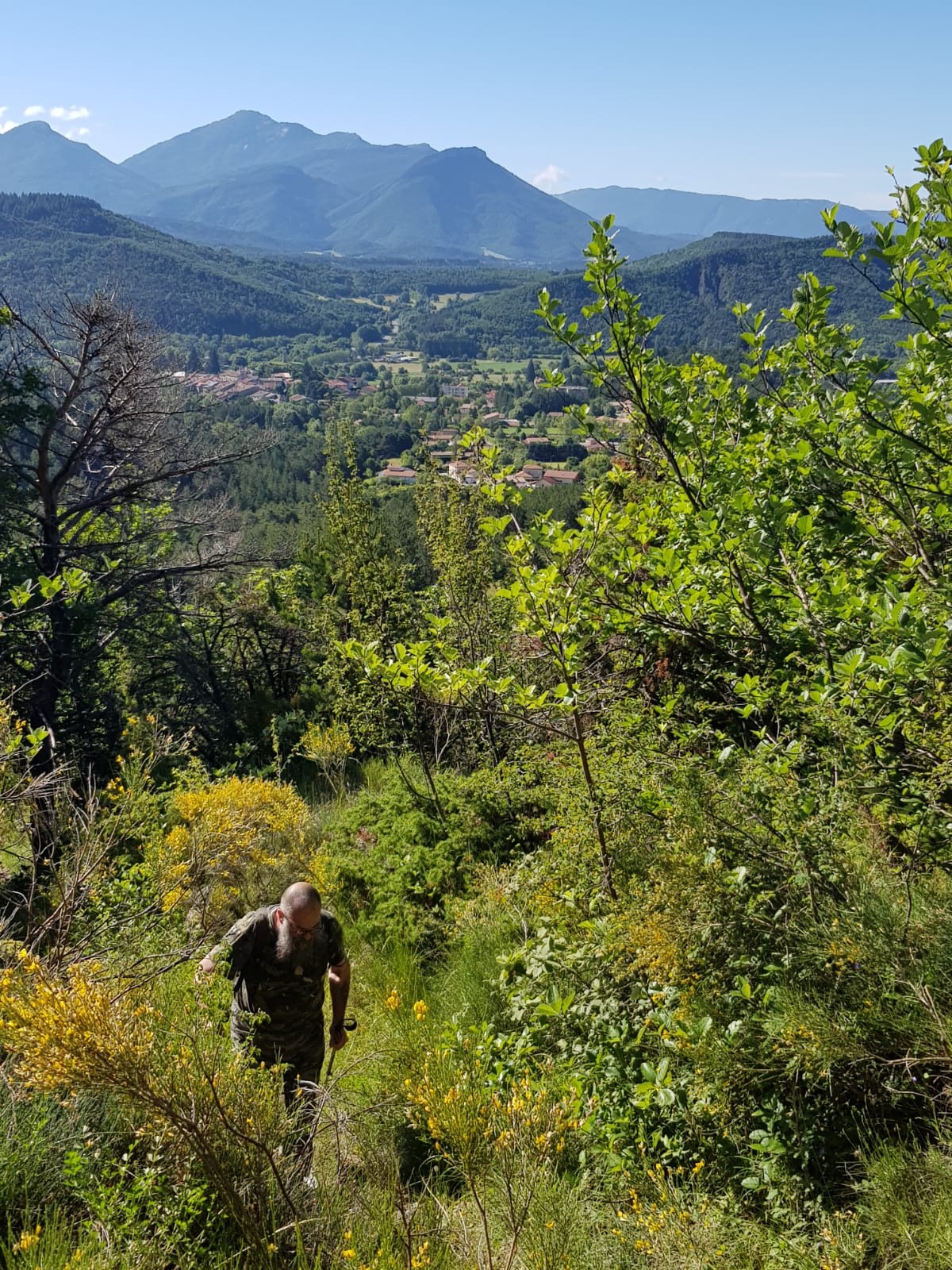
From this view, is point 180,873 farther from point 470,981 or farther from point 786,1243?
point 786,1243

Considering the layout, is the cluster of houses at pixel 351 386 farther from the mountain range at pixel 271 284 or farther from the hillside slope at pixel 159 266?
the mountain range at pixel 271 284

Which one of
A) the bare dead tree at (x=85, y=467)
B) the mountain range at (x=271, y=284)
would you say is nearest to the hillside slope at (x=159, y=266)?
the mountain range at (x=271, y=284)

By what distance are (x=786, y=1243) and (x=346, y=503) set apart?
839 centimetres

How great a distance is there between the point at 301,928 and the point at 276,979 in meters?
0.35

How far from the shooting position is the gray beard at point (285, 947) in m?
3.59

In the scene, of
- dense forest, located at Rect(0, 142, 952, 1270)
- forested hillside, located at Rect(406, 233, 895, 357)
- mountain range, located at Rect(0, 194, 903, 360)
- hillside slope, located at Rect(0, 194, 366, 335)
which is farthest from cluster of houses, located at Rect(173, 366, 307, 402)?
dense forest, located at Rect(0, 142, 952, 1270)

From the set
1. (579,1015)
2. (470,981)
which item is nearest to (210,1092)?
(579,1015)

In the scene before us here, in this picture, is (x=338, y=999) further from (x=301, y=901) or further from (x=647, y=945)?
(x=647, y=945)

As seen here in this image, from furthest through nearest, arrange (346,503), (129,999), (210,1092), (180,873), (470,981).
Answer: (346,503) → (180,873) → (470,981) → (129,999) → (210,1092)

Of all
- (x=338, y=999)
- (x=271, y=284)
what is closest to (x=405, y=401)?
(x=271, y=284)

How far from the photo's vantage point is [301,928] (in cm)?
352

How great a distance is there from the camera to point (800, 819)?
9.35 ft

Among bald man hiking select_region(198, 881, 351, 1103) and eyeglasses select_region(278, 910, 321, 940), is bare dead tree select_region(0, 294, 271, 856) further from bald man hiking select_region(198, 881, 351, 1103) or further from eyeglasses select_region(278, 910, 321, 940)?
eyeglasses select_region(278, 910, 321, 940)

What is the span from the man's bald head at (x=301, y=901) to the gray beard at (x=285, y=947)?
143 mm
